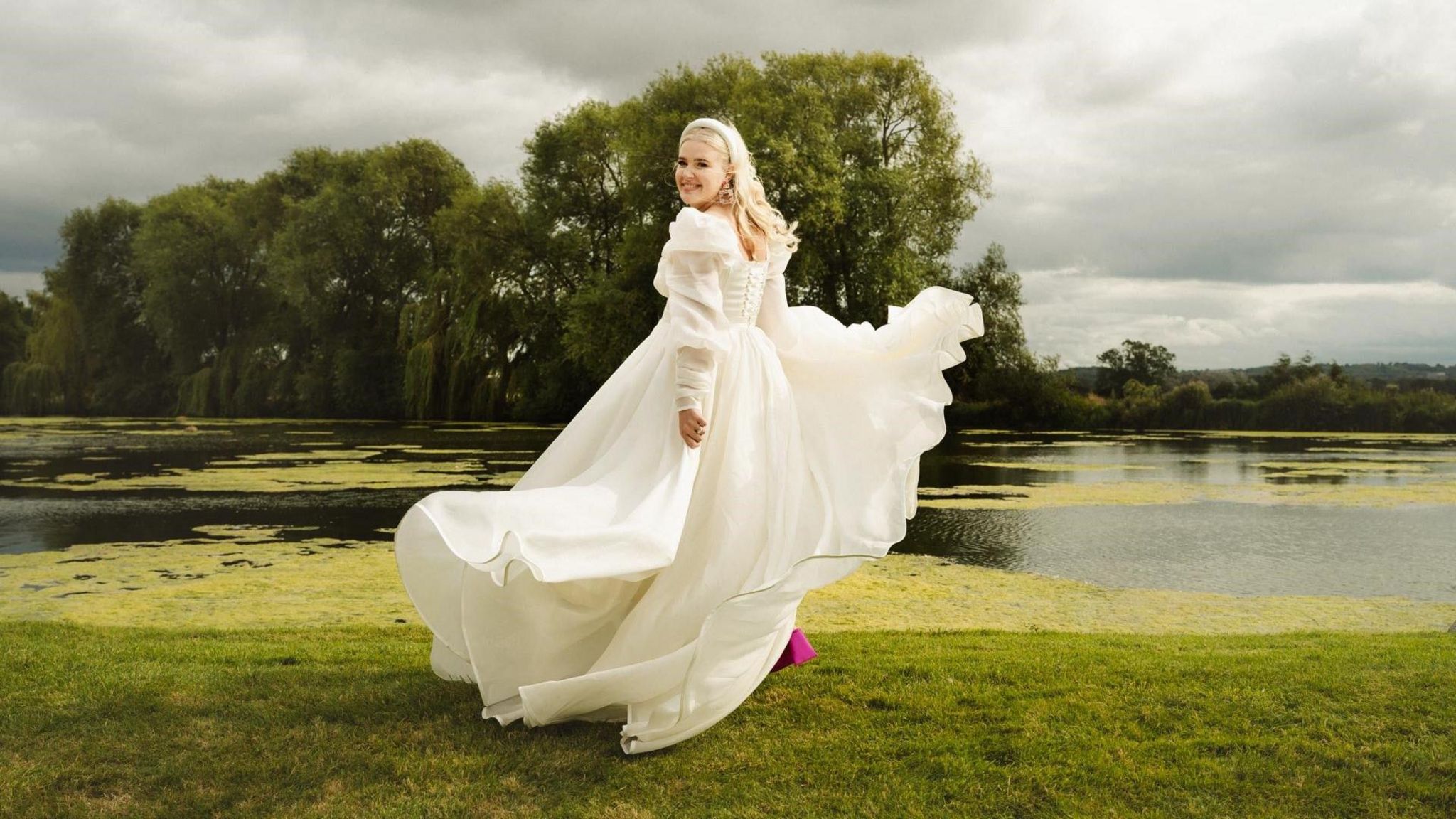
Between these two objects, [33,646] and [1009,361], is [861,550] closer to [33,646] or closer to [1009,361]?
[33,646]

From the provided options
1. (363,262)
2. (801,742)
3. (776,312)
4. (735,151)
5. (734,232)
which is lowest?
(801,742)

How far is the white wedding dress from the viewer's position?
3.01 metres

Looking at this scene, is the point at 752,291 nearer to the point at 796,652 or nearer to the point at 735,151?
the point at 735,151

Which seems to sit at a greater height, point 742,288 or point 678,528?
point 742,288

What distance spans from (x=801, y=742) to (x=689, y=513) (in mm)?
857

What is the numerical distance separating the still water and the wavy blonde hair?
4.70 m

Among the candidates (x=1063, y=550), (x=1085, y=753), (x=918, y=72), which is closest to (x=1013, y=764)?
(x=1085, y=753)

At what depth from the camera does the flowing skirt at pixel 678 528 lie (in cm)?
300

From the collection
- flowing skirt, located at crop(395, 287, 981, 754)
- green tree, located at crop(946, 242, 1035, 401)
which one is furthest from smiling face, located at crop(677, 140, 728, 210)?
green tree, located at crop(946, 242, 1035, 401)

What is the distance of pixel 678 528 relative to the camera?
3145mm

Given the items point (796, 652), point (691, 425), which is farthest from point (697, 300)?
point (796, 652)

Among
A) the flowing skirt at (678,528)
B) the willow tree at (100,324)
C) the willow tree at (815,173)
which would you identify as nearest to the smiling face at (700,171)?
the flowing skirt at (678,528)

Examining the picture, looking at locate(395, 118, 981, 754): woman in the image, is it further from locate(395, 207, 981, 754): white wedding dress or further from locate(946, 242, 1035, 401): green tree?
locate(946, 242, 1035, 401): green tree

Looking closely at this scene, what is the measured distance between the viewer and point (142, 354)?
4200cm
